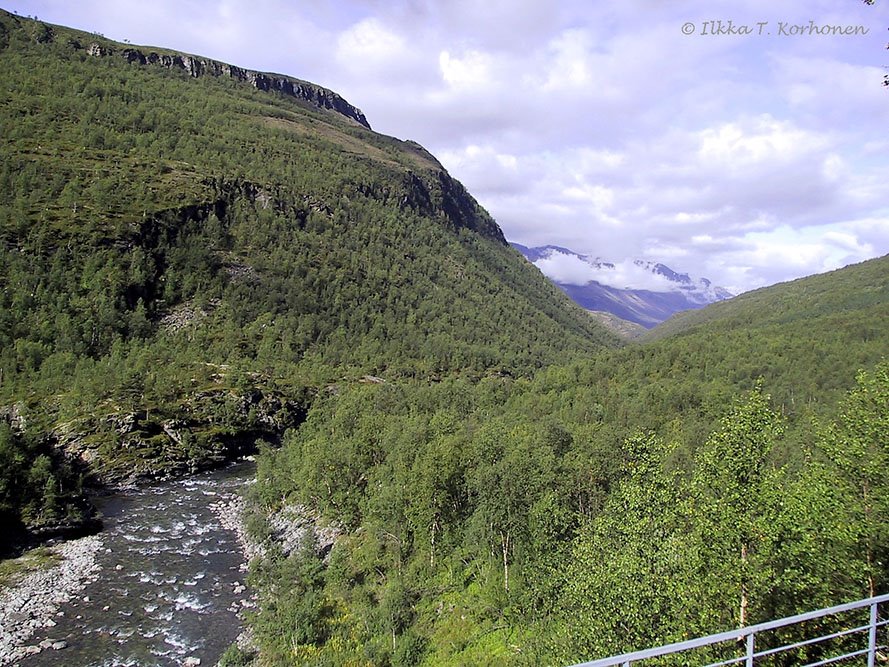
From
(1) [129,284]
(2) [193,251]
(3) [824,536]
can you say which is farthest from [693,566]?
(2) [193,251]

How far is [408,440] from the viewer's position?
62.5 metres

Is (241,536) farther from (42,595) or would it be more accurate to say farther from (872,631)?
(872,631)

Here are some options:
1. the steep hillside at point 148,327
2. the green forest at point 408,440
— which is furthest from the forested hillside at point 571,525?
the steep hillside at point 148,327

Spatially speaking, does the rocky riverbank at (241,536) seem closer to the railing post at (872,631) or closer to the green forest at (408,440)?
the green forest at (408,440)

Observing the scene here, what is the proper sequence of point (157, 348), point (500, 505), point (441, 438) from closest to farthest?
1. point (500, 505)
2. point (441, 438)
3. point (157, 348)

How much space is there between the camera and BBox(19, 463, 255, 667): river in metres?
40.5

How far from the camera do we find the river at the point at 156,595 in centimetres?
4046

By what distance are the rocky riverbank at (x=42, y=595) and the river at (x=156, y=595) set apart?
2.47 feet

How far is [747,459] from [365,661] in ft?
101

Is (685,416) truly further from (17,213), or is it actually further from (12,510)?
(17,213)

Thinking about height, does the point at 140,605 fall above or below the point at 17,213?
below

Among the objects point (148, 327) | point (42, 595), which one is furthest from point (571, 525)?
point (148, 327)

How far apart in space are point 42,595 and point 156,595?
31.5ft

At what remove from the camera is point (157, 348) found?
13338cm
